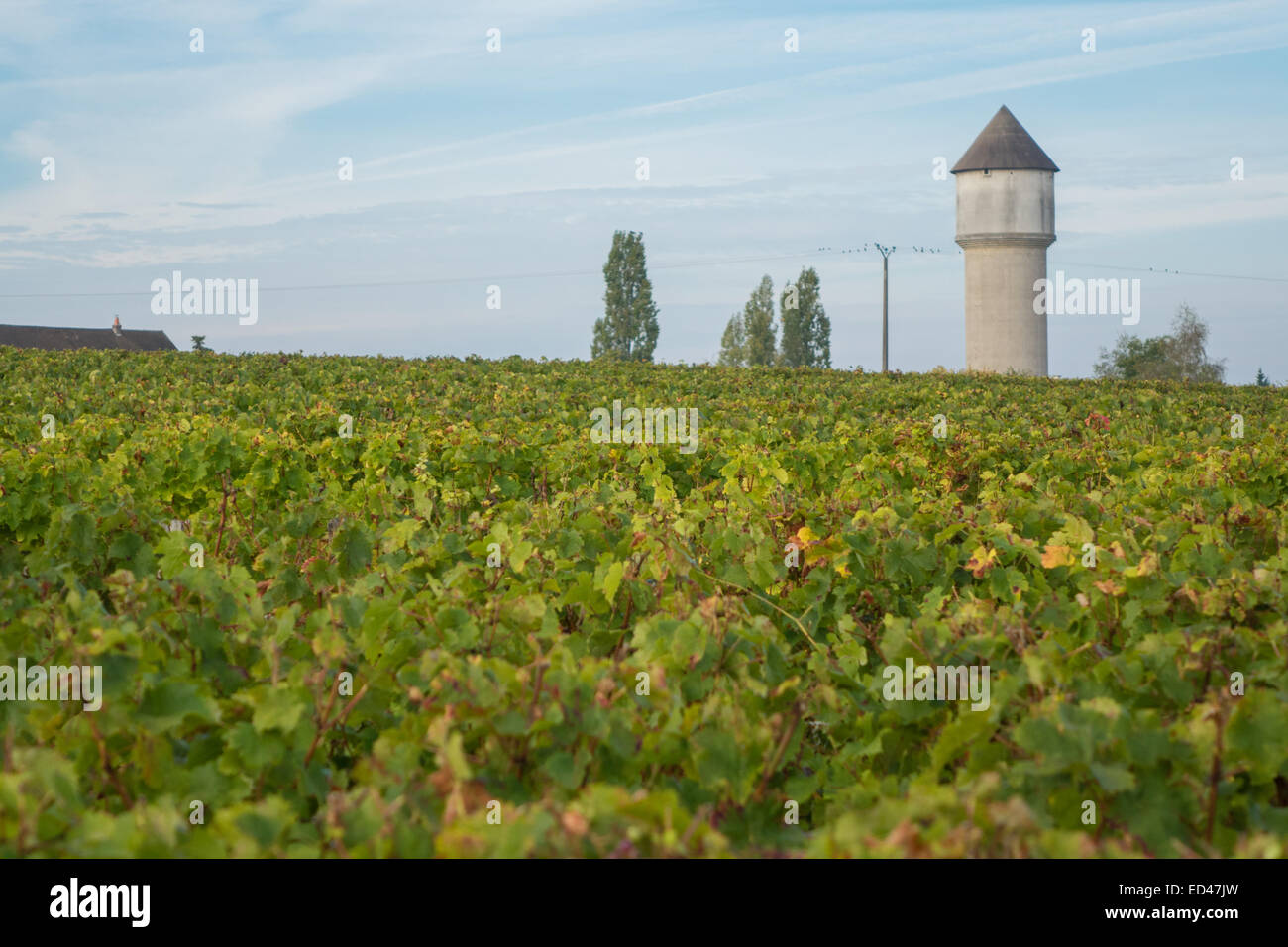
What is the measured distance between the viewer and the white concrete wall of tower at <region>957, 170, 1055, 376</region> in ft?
183

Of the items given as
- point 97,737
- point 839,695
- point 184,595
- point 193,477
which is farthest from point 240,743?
point 193,477

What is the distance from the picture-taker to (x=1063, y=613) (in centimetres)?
409

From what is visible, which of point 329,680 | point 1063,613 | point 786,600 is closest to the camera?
point 329,680

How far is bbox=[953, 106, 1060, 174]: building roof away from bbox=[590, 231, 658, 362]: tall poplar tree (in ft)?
78.3

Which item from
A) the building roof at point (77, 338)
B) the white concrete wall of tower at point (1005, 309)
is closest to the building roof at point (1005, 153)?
the white concrete wall of tower at point (1005, 309)

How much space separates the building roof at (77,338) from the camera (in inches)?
2768

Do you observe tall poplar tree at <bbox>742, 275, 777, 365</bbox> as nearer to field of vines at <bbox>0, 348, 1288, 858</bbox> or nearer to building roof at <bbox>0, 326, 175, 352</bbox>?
building roof at <bbox>0, 326, 175, 352</bbox>

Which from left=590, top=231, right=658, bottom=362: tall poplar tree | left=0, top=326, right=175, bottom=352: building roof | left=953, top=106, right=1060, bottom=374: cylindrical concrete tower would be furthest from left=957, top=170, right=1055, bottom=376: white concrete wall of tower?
left=0, top=326, right=175, bottom=352: building roof

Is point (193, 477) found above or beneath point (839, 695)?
above

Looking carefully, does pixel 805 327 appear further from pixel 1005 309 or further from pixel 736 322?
pixel 1005 309

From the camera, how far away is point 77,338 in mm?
72438

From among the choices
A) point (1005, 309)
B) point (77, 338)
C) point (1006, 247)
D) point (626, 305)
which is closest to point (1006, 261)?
point (1006, 247)

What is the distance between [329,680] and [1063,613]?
257 cm
